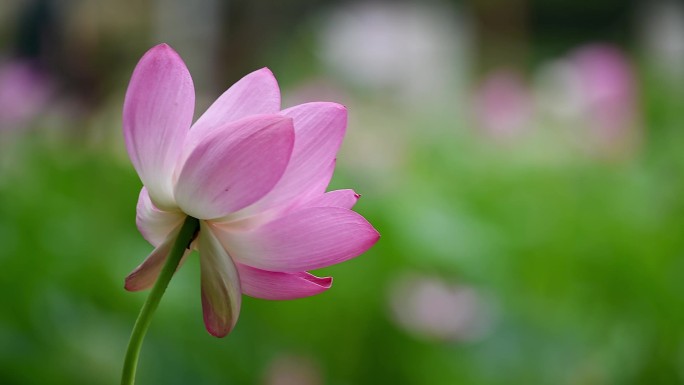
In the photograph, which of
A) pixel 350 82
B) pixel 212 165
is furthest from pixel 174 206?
pixel 350 82

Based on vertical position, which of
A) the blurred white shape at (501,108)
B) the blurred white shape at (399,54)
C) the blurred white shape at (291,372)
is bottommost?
the blurred white shape at (399,54)

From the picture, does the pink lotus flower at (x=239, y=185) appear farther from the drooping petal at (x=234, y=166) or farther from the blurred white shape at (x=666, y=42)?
the blurred white shape at (x=666, y=42)

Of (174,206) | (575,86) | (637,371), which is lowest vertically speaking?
(637,371)

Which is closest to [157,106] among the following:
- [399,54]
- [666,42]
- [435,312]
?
[435,312]

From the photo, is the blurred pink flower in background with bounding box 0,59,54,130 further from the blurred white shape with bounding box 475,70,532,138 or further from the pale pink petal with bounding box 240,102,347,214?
the pale pink petal with bounding box 240,102,347,214

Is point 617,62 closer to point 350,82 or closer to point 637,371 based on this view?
point 637,371

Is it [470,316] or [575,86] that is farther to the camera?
[575,86]

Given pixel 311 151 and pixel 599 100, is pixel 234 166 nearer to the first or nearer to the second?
pixel 311 151

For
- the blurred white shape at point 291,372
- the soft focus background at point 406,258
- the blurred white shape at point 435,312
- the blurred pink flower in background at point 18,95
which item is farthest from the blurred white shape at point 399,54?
the blurred white shape at point 291,372
